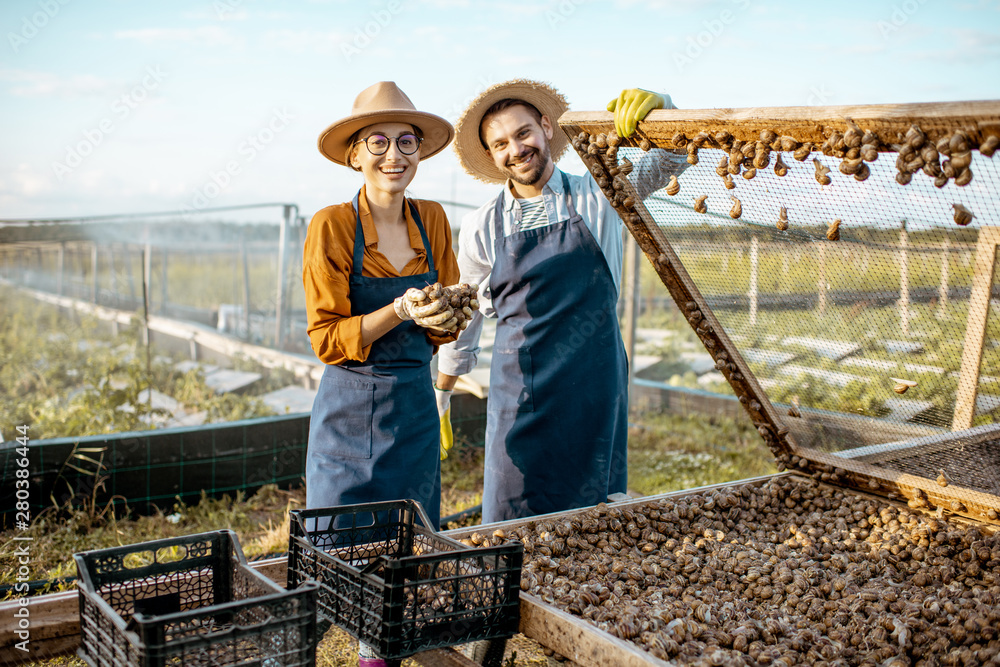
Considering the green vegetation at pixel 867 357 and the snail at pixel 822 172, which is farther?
the green vegetation at pixel 867 357

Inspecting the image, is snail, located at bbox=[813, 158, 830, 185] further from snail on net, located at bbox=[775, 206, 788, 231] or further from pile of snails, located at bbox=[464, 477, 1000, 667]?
pile of snails, located at bbox=[464, 477, 1000, 667]

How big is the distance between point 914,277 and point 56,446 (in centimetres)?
437

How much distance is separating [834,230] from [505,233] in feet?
4.09

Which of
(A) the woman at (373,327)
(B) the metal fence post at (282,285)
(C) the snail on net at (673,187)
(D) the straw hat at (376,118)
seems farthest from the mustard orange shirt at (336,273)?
(B) the metal fence post at (282,285)

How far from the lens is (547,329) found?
2.86 metres

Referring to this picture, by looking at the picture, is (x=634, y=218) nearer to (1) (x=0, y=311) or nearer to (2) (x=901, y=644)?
(2) (x=901, y=644)

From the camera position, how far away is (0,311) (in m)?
8.33

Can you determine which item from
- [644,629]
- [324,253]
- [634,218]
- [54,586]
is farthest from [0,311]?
[644,629]

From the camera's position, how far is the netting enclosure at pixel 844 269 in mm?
1859

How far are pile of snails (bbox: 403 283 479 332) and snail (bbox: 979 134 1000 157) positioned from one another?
52.0 inches

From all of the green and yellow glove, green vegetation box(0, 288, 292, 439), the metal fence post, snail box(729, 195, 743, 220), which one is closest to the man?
the green and yellow glove

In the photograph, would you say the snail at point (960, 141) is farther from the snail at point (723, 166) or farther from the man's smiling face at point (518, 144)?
the man's smiling face at point (518, 144)

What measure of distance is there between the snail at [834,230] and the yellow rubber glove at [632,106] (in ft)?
2.05

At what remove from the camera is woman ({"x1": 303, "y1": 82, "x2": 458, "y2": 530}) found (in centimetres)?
235
